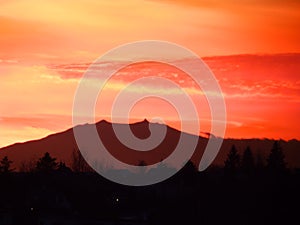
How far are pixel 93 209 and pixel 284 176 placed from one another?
79.8 ft

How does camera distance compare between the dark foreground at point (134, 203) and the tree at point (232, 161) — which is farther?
the tree at point (232, 161)

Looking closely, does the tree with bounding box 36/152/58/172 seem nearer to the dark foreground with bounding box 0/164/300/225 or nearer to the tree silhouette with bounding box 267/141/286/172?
the dark foreground with bounding box 0/164/300/225

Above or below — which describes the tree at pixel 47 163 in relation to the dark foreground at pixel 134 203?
above

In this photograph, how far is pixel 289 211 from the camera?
8919 cm

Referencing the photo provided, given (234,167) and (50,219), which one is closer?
(50,219)

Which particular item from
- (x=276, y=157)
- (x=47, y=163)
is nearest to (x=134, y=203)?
(x=47, y=163)

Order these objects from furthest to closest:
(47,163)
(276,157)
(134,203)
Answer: (276,157) < (47,163) < (134,203)

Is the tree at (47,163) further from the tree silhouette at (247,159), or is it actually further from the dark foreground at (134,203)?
the tree silhouette at (247,159)

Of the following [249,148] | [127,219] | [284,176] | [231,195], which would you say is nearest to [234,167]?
[249,148]

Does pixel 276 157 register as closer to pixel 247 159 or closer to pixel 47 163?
pixel 247 159

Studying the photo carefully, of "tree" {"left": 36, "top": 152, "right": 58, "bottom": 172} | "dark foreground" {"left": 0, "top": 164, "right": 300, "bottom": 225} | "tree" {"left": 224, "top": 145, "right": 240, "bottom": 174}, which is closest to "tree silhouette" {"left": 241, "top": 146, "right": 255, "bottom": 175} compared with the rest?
"tree" {"left": 224, "top": 145, "right": 240, "bottom": 174}

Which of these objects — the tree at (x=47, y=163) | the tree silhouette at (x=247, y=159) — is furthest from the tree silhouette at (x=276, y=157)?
the tree at (x=47, y=163)

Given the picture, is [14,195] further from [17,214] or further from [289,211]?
[289,211]

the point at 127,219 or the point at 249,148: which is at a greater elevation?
the point at 249,148
